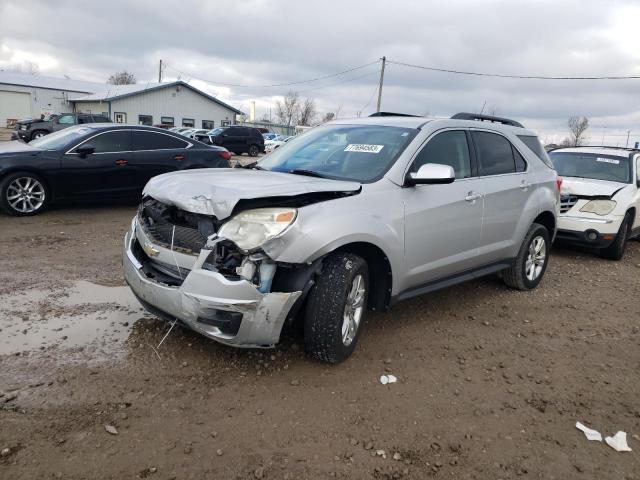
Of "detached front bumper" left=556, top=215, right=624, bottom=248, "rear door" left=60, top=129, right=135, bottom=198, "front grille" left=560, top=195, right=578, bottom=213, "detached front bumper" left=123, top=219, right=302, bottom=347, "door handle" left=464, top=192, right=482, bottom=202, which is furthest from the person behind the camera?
"rear door" left=60, top=129, right=135, bottom=198

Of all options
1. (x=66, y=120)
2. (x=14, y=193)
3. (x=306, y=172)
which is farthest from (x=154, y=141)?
(x=66, y=120)

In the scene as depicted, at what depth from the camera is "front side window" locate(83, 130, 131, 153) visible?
8.13 meters

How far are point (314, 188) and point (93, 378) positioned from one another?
186cm

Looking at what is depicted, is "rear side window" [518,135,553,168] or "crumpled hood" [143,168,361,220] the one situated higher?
"rear side window" [518,135,553,168]

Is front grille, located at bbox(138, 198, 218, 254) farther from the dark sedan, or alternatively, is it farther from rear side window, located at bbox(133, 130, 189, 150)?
rear side window, located at bbox(133, 130, 189, 150)

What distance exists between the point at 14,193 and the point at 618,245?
362 inches

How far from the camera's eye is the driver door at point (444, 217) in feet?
12.7

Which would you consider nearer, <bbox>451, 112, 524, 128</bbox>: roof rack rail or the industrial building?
<bbox>451, 112, 524, 128</bbox>: roof rack rail

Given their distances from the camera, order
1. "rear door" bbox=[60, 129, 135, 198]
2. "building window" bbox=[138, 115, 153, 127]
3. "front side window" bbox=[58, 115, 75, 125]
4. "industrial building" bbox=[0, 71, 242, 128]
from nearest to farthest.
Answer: "rear door" bbox=[60, 129, 135, 198] → "front side window" bbox=[58, 115, 75, 125] → "industrial building" bbox=[0, 71, 242, 128] → "building window" bbox=[138, 115, 153, 127]

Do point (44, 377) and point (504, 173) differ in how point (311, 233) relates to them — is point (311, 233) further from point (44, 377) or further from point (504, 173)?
point (504, 173)

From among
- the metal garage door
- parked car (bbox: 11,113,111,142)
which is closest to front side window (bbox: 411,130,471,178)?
parked car (bbox: 11,113,111,142)

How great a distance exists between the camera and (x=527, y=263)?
549 cm

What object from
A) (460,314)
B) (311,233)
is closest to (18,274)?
(311,233)

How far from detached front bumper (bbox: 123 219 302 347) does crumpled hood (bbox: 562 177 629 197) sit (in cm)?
620
